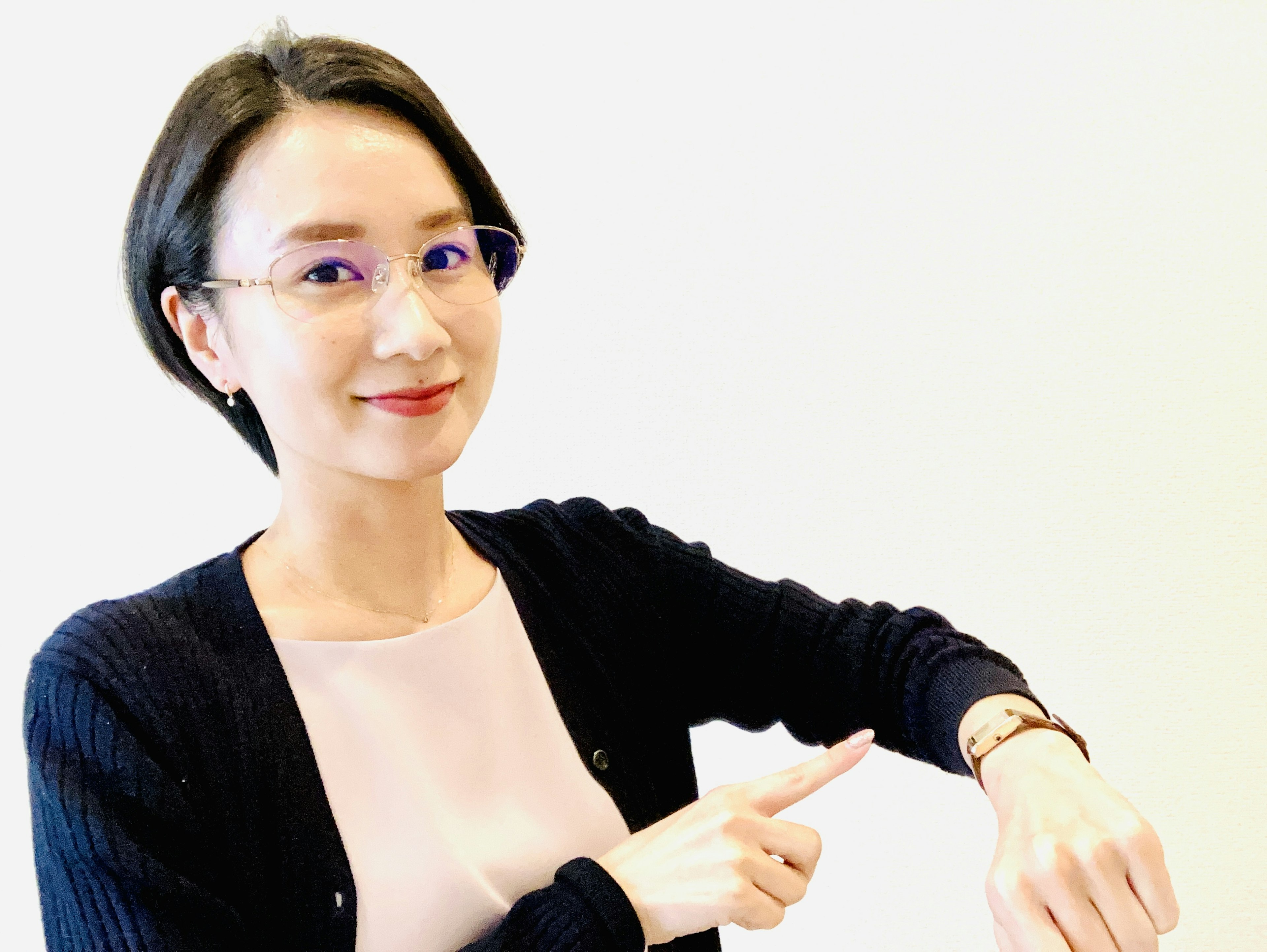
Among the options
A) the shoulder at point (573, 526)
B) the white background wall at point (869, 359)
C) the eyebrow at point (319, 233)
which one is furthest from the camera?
the white background wall at point (869, 359)

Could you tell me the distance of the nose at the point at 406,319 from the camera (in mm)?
797

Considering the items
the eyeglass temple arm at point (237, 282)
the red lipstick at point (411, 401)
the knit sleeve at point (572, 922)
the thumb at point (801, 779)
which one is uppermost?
the eyeglass temple arm at point (237, 282)

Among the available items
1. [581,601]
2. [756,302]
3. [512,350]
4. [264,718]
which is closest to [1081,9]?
[756,302]

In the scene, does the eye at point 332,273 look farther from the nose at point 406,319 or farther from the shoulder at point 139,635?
the shoulder at point 139,635

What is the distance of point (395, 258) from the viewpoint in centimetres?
81

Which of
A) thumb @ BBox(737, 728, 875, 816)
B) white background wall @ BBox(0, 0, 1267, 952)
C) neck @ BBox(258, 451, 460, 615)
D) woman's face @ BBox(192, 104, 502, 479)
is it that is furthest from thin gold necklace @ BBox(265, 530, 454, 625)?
white background wall @ BBox(0, 0, 1267, 952)

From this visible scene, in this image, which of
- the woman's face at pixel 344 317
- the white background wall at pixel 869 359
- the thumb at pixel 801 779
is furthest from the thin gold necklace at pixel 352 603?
the white background wall at pixel 869 359

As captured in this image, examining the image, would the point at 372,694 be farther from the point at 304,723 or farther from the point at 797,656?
the point at 797,656

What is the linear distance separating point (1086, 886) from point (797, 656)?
1.29 ft

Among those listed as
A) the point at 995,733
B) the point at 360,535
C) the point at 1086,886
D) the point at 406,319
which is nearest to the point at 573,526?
the point at 360,535

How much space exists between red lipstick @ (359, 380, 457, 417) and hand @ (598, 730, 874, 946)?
0.40 m

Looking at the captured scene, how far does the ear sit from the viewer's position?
0.86m

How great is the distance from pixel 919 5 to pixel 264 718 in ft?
4.01

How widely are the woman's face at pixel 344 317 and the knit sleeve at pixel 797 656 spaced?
0.33 meters
